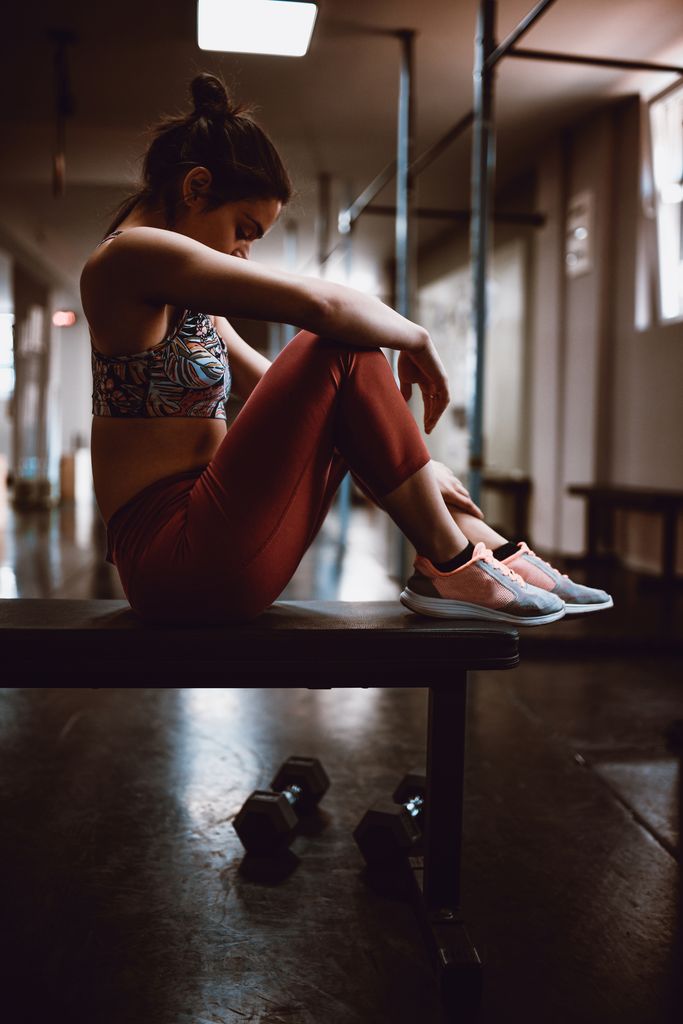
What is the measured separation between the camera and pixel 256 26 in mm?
3887

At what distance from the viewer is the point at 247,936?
1.28 m

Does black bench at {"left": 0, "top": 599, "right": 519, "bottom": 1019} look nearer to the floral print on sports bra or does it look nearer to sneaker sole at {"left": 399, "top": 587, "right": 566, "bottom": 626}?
sneaker sole at {"left": 399, "top": 587, "right": 566, "bottom": 626}

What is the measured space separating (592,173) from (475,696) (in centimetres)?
409

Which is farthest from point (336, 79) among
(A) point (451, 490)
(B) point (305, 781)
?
(B) point (305, 781)

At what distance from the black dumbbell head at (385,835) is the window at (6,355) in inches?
377

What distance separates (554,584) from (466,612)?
0.59 ft

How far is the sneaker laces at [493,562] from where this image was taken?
1.32m

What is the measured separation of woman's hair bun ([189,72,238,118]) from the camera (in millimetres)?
1308

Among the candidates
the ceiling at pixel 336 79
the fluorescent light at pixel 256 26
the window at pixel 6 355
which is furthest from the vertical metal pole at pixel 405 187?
the window at pixel 6 355

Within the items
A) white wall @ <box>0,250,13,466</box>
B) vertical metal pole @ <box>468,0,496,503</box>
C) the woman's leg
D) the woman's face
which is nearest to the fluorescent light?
vertical metal pole @ <box>468,0,496,503</box>

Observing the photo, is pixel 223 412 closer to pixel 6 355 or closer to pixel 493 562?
pixel 493 562

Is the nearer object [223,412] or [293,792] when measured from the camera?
[223,412]

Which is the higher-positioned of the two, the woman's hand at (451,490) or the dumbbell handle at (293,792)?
the woman's hand at (451,490)

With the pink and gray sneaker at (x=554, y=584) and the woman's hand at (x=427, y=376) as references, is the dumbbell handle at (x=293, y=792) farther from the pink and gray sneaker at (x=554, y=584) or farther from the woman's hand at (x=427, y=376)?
the woman's hand at (x=427, y=376)
